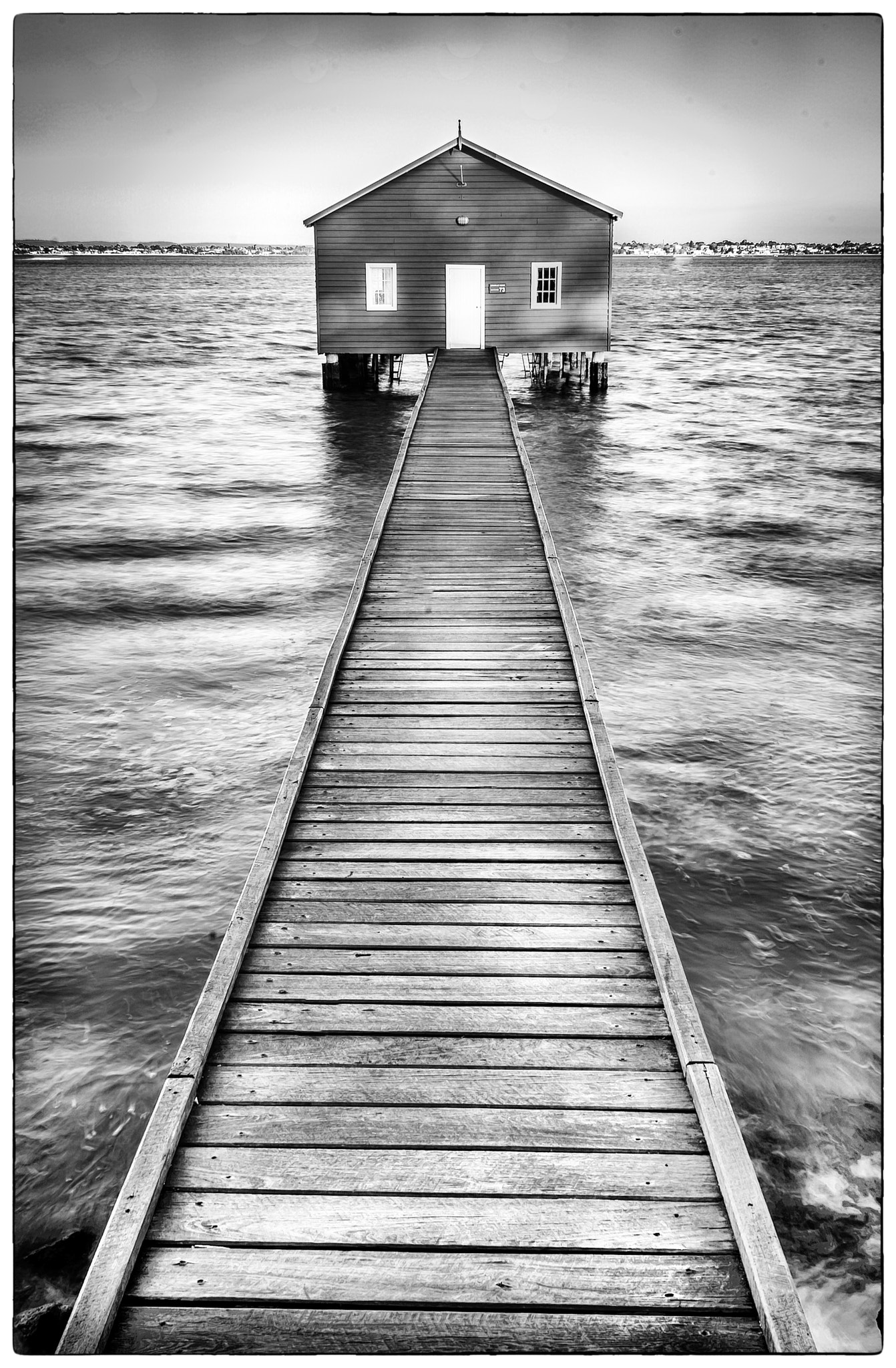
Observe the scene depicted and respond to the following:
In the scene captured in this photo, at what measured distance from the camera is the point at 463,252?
65.5 ft

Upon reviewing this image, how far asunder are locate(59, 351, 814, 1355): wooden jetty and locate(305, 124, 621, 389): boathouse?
16828 mm

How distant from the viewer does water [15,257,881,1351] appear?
474 cm

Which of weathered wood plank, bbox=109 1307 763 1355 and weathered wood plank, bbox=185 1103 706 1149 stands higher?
weathered wood plank, bbox=185 1103 706 1149

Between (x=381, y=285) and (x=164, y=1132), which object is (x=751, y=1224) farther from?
(x=381, y=285)

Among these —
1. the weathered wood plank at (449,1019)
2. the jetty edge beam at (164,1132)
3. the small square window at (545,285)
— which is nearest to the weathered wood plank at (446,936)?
the jetty edge beam at (164,1132)

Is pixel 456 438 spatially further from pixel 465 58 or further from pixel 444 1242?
pixel 444 1242

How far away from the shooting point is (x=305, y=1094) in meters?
3.19

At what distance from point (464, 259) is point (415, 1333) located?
19.9 metres

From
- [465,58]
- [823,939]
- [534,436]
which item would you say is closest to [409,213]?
[534,436]

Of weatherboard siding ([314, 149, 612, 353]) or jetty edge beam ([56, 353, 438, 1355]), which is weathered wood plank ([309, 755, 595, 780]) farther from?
weatherboard siding ([314, 149, 612, 353])

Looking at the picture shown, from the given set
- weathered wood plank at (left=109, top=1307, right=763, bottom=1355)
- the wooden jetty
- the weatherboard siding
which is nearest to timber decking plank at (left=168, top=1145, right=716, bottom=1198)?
the wooden jetty

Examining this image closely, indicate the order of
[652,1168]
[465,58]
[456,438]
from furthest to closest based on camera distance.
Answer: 1. [456,438]
2. [465,58]
3. [652,1168]

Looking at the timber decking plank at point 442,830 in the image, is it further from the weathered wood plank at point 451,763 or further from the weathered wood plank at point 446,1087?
the weathered wood plank at point 446,1087
